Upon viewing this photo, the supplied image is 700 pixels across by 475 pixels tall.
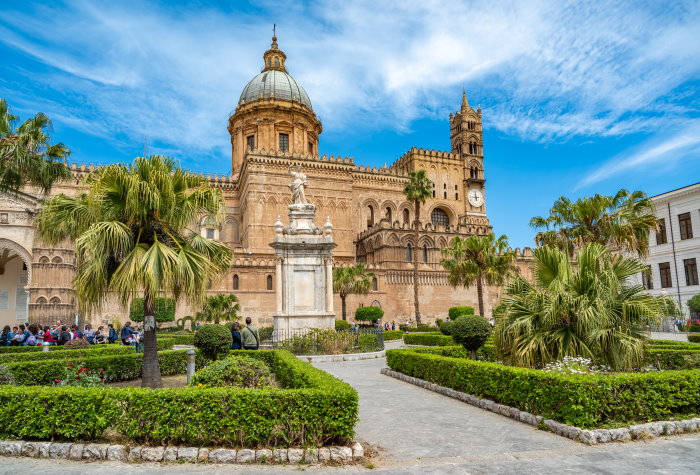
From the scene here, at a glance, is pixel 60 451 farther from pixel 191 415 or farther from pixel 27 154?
pixel 27 154

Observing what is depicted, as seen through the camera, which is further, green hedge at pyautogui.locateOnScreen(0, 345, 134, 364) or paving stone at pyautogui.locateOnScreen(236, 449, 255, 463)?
green hedge at pyautogui.locateOnScreen(0, 345, 134, 364)

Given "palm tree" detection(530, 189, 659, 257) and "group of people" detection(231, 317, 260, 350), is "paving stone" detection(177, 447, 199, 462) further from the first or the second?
"palm tree" detection(530, 189, 659, 257)

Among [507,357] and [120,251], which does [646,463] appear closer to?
[507,357]

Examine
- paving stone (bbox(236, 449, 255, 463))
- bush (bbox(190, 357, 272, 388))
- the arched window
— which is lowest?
paving stone (bbox(236, 449, 255, 463))

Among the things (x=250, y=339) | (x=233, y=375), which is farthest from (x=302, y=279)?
(x=233, y=375)

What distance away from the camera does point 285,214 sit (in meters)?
45.3

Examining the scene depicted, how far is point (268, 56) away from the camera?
5728 centimetres

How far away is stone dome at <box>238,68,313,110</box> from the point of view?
51531 millimetres

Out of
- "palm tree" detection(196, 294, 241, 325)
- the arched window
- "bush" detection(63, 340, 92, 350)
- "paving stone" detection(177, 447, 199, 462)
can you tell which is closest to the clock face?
the arched window

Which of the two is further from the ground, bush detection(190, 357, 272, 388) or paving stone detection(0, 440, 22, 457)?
bush detection(190, 357, 272, 388)

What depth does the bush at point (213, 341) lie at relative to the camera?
1261 centimetres

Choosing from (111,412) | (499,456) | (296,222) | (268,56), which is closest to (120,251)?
(111,412)

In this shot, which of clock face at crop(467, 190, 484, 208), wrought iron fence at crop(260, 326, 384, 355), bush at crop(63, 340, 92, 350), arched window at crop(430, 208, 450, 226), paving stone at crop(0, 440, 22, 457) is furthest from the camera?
clock face at crop(467, 190, 484, 208)

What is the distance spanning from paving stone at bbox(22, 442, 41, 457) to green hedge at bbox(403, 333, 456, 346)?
55.7 ft
